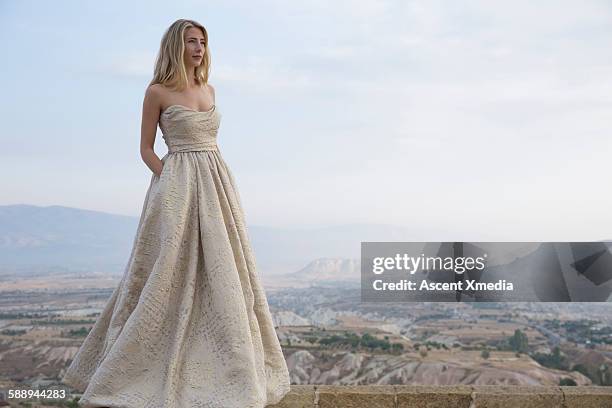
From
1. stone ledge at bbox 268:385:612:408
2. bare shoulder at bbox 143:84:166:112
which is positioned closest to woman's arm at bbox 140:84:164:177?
bare shoulder at bbox 143:84:166:112

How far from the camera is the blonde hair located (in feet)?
8.96

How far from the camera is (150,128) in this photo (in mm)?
2777

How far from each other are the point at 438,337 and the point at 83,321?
296 cm

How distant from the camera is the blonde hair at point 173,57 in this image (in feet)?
8.96

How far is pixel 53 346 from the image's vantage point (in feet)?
16.5

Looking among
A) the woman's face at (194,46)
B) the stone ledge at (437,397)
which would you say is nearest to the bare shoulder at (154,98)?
the woman's face at (194,46)

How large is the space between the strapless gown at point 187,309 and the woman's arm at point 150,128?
0.13ft

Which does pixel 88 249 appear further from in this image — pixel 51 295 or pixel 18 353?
pixel 18 353

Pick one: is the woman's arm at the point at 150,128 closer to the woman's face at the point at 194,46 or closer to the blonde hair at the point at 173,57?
the blonde hair at the point at 173,57

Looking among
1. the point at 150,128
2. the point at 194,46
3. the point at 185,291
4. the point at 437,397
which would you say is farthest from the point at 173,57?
the point at 437,397

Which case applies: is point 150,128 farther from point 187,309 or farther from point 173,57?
point 187,309

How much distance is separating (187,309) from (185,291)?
68mm

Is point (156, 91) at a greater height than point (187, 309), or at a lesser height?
greater

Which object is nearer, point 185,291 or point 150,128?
point 185,291
